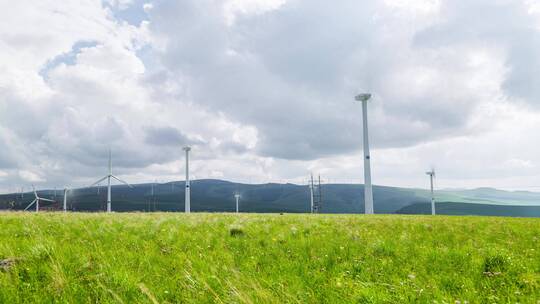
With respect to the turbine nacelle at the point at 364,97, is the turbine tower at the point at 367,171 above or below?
below

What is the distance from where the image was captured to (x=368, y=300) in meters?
5.22

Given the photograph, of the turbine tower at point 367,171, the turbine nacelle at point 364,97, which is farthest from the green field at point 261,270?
the turbine nacelle at point 364,97

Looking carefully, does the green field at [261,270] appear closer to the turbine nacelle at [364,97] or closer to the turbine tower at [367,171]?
the turbine tower at [367,171]

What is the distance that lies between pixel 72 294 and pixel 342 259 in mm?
5438

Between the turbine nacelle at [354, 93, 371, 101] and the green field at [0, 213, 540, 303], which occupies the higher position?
the turbine nacelle at [354, 93, 371, 101]

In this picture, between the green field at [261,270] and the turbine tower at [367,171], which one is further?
the turbine tower at [367,171]

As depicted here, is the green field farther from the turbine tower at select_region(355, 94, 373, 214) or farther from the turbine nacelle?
the turbine nacelle

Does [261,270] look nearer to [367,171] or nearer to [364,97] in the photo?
[367,171]

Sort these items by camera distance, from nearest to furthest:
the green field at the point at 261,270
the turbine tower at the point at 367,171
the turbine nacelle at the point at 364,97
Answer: the green field at the point at 261,270 → the turbine tower at the point at 367,171 → the turbine nacelle at the point at 364,97

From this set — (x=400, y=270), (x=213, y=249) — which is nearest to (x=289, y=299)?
(x=400, y=270)

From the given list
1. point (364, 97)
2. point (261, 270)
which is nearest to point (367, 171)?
point (364, 97)

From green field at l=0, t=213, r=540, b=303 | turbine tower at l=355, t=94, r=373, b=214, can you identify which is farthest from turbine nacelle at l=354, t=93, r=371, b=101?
green field at l=0, t=213, r=540, b=303

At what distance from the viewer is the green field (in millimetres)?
5520

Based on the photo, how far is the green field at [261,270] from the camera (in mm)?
5520
